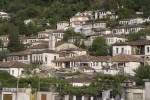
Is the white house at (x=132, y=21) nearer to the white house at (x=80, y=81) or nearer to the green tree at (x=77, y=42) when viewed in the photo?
the green tree at (x=77, y=42)

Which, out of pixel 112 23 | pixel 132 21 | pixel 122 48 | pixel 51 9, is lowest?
pixel 122 48

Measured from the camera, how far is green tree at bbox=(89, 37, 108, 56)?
3009 inches

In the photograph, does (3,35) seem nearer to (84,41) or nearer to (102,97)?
(84,41)

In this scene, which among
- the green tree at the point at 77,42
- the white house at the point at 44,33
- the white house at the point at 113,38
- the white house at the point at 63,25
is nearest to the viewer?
the white house at the point at 113,38

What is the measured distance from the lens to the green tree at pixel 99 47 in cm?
7644

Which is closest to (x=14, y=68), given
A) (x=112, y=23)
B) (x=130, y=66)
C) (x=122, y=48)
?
(x=130, y=66)

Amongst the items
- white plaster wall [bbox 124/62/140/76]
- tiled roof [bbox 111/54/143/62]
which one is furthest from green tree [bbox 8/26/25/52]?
white plaster wall [bbox 124/62/140/76]

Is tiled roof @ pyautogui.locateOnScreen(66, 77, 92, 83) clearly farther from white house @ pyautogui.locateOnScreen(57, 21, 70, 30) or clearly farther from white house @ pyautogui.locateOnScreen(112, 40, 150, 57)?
white house @ pyautogui.locateOnScreen(57, 21, 70, 30)

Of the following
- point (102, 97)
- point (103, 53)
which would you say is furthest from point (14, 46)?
point (102, 97)

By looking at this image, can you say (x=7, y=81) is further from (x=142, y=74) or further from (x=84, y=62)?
(x=84, y=62)

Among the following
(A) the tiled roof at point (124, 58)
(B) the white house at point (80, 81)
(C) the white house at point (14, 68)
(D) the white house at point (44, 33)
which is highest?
(D) the white house at point (44, 33)

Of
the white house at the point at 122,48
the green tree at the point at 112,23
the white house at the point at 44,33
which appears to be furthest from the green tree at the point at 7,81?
the green tree at the point at 112,23

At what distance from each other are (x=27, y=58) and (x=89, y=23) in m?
24.6

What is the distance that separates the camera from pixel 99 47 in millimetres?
77688
